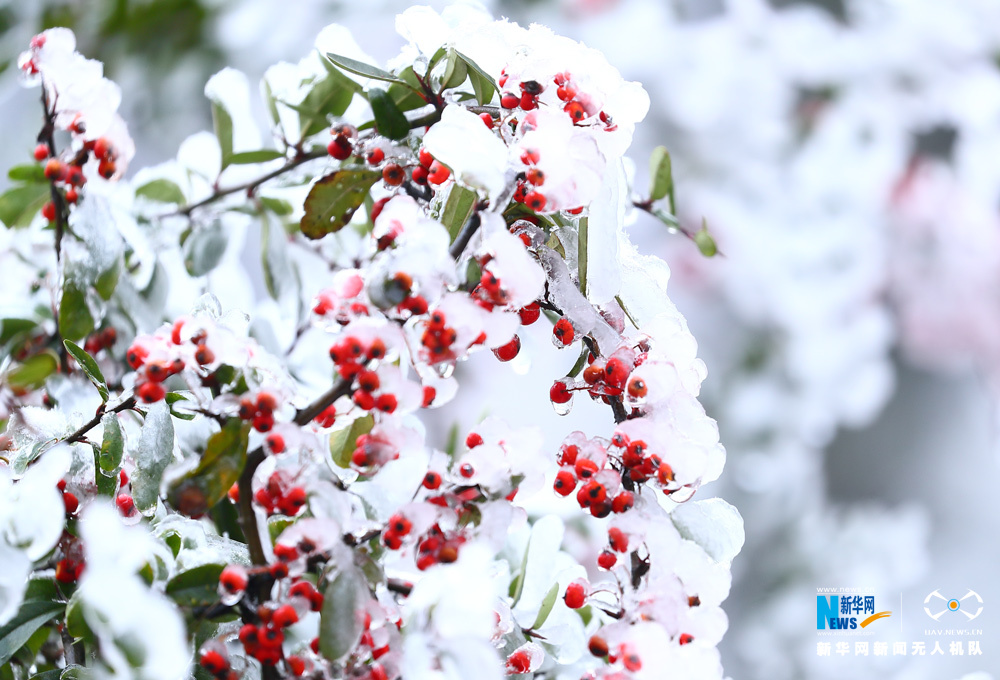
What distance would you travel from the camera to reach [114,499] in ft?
0.73

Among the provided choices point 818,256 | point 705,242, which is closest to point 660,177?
point 705,242

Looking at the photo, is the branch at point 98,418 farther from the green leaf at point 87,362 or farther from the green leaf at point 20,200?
the green leaf at point 20,200

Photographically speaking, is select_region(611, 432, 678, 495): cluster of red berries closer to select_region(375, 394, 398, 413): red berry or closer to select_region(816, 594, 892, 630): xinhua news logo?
select_region(375, 394, 398, 413): red berry

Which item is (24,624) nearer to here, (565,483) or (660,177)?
(565,483)

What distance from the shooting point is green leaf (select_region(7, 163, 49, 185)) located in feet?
0.98

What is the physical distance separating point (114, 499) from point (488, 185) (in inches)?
5.8

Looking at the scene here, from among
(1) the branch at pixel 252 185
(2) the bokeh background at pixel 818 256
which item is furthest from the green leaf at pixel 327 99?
(2) the bokeh background at pixel 818 256

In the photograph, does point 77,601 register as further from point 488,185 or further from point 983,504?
point 983,504

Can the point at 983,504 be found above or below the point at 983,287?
below

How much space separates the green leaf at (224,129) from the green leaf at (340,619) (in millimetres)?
210

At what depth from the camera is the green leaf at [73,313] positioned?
248 mm

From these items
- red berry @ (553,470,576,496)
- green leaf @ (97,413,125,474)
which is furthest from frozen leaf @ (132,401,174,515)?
red berry @ (553,470,576,496)

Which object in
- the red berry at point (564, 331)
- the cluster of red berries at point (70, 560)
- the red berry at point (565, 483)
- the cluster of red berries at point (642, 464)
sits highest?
the red berry at point (564, 331)

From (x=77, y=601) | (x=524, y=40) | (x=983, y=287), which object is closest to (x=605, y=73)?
(x=524, y=40)
